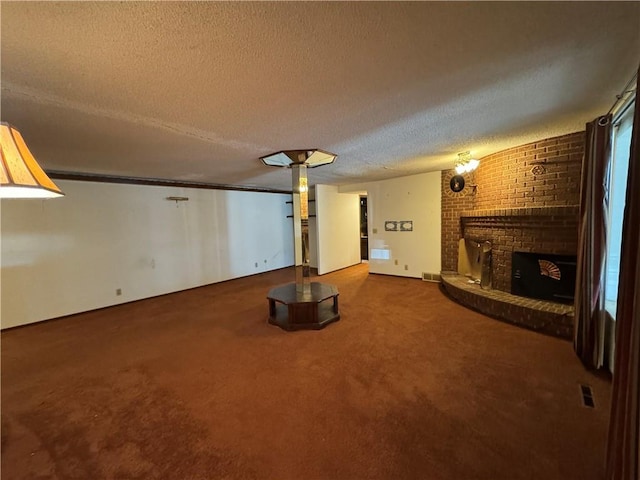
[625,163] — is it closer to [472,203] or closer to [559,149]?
[559,149]

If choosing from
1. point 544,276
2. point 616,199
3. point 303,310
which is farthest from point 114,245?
point 616,199

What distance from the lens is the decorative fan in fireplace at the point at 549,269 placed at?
3113 millimetres

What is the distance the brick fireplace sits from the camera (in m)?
2.91

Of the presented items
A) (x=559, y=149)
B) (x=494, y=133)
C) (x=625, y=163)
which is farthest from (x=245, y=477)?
(x=559, y=149)

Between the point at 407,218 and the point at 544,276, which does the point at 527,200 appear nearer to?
the point at 544,276

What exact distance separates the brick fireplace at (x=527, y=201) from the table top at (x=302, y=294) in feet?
7.71

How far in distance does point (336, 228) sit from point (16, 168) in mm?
5808

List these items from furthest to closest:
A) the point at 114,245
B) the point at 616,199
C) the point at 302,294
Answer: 1. the point at 114,245
2. the point at 302,294
3. the point at 616,199

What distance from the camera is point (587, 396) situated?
6.38 feet

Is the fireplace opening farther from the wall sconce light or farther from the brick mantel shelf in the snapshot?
the wall sconce light

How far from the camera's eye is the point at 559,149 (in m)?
2.97

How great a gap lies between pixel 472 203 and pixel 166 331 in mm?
4943

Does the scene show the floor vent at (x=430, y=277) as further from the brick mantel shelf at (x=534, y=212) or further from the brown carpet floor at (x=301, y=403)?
the brown carpet floor at (x=301, y=403)

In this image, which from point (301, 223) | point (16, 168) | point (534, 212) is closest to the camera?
point (16, 168)
